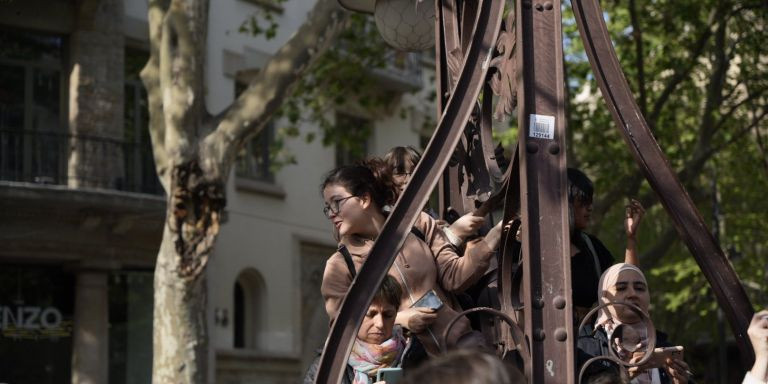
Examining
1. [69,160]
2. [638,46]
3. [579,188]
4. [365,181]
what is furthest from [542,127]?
[69,160]

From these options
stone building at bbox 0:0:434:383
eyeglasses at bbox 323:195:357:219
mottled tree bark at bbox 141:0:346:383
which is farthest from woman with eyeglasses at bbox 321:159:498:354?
stone building at bbox 0:0:434:383

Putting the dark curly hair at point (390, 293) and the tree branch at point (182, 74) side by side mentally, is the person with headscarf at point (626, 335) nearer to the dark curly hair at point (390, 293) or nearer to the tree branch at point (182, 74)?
the dark curly hair at point (390, 293)

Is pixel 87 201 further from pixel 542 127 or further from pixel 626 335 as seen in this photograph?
pixel 542 127

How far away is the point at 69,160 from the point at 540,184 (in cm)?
1609

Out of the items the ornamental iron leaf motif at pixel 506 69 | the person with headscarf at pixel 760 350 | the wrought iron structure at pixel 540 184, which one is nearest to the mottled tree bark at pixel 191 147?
the ornamental iron leaf motif at pixel 506 69

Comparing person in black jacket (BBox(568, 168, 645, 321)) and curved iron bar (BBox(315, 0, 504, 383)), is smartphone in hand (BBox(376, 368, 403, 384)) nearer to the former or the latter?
curved iron bar (BBox(315, 0, 504, 383))

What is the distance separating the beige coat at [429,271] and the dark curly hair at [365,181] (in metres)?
0.16

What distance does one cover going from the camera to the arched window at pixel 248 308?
22312 mm

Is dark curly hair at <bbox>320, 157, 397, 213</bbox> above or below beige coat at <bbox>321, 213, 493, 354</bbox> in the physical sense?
above

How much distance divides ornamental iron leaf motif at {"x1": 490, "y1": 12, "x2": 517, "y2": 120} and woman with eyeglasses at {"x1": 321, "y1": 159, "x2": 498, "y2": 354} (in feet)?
1.59

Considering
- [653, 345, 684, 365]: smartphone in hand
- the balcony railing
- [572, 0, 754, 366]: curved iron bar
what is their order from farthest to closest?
the balcony railing, [653, 345, 684, 365]: smartphone in hand, [572, 0, 754, 366]: curved iron bar

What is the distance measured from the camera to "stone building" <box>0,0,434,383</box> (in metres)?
18.8

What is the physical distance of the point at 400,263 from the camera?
4.55 metres

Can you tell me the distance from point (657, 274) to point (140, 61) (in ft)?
32.3
